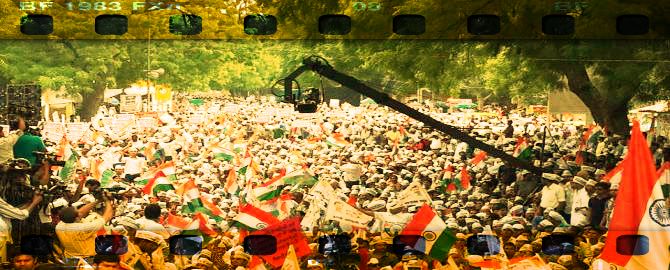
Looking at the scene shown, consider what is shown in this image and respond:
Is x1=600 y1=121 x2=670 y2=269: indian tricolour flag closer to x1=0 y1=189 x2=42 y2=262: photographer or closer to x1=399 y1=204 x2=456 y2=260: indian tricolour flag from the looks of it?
x1=399 y1=204 x2=456 y2=260: indian tricolour flag

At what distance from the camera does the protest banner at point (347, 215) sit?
10289 mm

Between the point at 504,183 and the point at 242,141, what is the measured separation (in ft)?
6.58

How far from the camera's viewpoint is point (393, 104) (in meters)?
10.4

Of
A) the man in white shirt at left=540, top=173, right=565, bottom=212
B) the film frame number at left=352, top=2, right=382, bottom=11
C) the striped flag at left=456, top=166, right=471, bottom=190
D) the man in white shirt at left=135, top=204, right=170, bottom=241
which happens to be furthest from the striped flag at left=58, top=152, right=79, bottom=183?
the man in white shirt at left=540, top=173, right=565, bottom=212

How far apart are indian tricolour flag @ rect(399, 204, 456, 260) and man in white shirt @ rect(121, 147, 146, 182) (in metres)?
2.04

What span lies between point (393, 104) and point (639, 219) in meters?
2.10

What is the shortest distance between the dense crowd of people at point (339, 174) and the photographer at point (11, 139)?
0.02m

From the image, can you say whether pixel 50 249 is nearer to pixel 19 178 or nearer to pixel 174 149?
pixel 19 178

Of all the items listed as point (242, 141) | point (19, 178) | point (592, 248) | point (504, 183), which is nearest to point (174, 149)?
point (242, 141)

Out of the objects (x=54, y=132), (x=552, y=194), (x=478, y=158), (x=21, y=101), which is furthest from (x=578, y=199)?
(x=21, y=101)

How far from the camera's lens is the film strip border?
10.2m

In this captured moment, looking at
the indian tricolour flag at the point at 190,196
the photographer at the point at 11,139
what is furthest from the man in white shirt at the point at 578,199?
the photographer at the point at 11,139

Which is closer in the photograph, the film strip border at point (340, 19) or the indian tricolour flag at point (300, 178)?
the film strip border at point (340, 19)

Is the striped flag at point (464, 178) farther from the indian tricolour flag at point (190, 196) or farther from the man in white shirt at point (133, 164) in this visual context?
the man in white shirt at point (133, 164)
